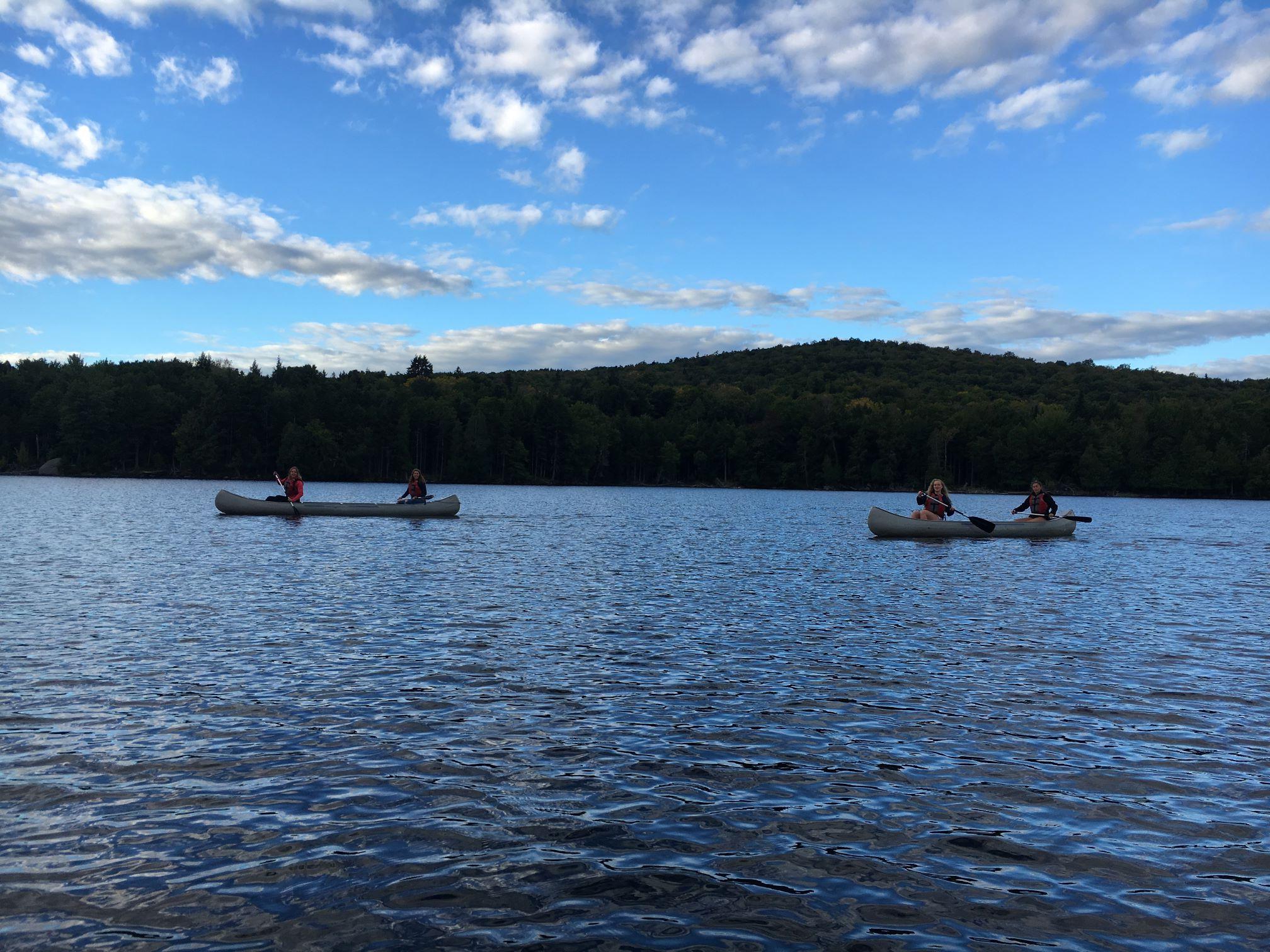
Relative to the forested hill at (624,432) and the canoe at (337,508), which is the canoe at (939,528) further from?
the forested hill at (624,432)

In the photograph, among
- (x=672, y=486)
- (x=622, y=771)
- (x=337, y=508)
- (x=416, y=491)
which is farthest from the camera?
(x=672, y=486)

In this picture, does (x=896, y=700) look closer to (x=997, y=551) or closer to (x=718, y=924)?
(x=718, y=924)

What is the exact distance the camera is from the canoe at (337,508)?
44719 mm

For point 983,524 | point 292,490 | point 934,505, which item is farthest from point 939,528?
point 292,490

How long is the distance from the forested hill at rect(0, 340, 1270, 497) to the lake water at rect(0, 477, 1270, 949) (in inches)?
5039

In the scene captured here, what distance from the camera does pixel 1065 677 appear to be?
1280cm

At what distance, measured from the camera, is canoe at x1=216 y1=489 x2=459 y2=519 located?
147ft

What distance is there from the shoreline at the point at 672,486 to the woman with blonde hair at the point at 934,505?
10434 centimetres

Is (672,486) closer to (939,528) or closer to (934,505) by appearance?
(934,505)

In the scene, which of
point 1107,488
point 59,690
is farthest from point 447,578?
point 1107,488

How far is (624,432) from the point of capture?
166 m

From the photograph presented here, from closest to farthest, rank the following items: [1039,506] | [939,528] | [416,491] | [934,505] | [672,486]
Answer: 1. [939,528]
2. [934,505]
3. [1039,506]
4. [416,491]
5. [672,486]

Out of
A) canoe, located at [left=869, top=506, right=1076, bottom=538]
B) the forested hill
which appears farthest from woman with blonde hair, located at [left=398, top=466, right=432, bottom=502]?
the forested hill

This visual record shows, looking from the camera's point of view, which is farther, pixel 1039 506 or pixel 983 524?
pixel 1039 506
